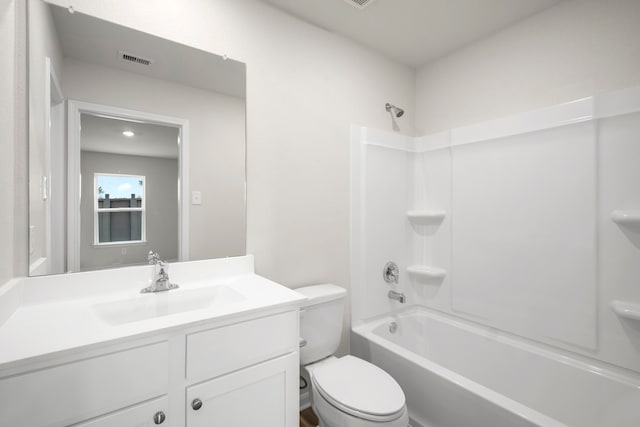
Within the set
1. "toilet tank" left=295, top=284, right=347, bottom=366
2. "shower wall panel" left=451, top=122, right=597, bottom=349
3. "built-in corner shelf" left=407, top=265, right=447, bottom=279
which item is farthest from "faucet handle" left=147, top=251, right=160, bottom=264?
"shower wall panel" left=451, top=122, right=597, bottom=349

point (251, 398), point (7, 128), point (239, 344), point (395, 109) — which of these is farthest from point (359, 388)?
point (395, 109)

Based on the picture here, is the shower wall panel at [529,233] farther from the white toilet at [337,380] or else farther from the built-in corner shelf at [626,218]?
the white toilet at [337,380]

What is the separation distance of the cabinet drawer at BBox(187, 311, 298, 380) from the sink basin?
0.19m

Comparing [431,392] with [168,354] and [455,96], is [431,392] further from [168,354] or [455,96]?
[455,96]

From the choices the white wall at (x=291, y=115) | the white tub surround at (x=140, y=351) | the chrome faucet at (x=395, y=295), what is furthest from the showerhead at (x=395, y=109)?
the white tub surround at (x=140, y=351)

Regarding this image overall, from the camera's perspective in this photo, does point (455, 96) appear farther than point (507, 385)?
Yes

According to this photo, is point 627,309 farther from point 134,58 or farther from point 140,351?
point 134,58

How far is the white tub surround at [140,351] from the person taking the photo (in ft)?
2.40

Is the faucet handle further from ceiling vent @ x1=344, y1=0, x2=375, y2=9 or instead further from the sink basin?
ceiling vent @ x1=344, y1=0, x2=375, y2=9

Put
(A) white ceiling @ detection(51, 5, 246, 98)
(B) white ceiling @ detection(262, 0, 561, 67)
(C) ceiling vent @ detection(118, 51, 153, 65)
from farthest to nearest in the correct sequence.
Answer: (B) white ceiling @ detection(262, 0, 561, 67) < (C) ceiling vent @ detection(118, 51, 153, 65) < (A) white ceiling @ detection(51, 5, 246, 98)

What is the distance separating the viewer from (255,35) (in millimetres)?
1652

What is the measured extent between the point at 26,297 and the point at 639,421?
261 cm

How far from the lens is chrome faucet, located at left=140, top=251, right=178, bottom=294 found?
1.27 metres

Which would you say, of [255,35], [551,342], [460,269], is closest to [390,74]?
[255,35]
